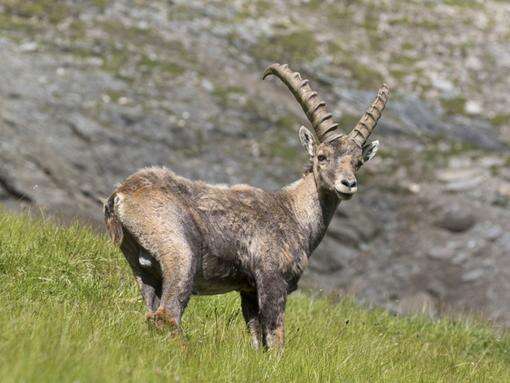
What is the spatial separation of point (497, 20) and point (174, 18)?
15.6 meters

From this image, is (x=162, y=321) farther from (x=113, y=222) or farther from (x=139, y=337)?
(x=113, y=222)

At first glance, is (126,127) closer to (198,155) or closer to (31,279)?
(198,155)

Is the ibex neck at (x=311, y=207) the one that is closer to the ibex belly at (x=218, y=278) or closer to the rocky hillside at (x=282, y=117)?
the ibex belly at (x=218, y=278)

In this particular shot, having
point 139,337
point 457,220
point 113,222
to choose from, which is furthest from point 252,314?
point 457,220

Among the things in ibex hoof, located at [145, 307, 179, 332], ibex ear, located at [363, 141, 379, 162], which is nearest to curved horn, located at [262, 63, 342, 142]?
ibex ear, located at [363, 141, 379, 162]

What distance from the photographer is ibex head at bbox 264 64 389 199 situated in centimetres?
905

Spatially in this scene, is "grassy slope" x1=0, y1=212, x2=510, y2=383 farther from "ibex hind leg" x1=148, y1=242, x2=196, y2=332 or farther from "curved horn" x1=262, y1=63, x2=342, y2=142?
"curved horn" x1=262, y1=63, x2=342, y2=142

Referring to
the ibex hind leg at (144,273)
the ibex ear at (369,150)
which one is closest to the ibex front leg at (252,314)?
the ibex hind leg at (144,273)

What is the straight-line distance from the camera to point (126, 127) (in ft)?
76.4

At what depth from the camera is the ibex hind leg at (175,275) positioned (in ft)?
22.7

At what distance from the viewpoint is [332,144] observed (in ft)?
30.9

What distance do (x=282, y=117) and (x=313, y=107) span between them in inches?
662

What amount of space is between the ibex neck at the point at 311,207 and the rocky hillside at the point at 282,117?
7303 mm


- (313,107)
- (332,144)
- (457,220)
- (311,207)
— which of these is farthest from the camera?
(457,220)
